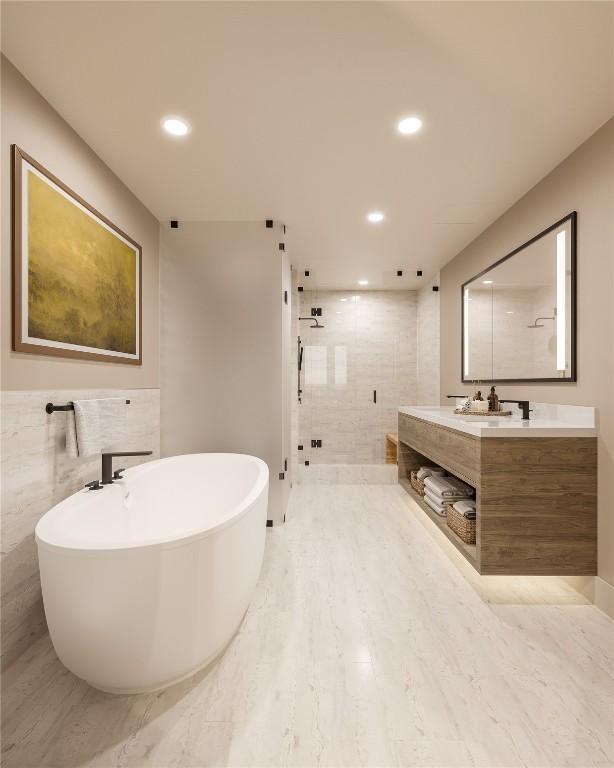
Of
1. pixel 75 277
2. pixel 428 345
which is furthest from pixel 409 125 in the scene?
pixel 428 345

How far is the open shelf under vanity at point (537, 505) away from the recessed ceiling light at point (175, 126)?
82.5 inches

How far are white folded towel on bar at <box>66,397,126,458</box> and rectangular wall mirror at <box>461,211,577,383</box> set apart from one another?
2482 mm

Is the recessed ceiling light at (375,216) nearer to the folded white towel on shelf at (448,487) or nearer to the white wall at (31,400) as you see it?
the white wall at (31,400)

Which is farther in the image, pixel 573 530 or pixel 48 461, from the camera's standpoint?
pixel 573 530


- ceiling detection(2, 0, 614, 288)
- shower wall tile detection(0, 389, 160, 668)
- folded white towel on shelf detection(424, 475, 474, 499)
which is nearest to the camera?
ceiling detection(2, 0, 614, 288)

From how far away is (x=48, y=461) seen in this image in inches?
69.4

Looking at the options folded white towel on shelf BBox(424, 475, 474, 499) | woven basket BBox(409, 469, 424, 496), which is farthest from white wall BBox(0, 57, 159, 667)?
woven basket BBox(409, 469, 424, 496)

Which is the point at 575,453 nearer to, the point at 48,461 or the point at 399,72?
the point at 399,72

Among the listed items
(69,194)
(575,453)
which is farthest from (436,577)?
(69,194)

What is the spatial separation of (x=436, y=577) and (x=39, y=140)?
2924mm

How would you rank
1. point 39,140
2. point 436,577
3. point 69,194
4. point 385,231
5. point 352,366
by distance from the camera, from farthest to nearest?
point 352,366, point 385,231, point 436,577, point 69,194, point 39,140

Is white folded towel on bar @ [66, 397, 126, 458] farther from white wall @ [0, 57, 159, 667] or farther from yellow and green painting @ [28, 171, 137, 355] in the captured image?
yellow and green painting @ [28, 171, 137, 355]

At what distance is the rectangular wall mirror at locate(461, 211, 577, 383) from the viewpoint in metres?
2.20

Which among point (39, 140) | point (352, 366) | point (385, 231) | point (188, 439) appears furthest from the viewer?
point (352, 366)
